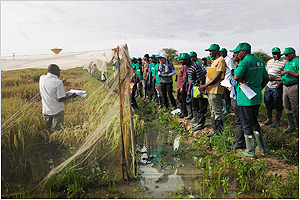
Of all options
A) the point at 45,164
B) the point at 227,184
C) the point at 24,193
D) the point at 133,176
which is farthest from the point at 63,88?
the point at 227,184

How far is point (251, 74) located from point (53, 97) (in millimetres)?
3103

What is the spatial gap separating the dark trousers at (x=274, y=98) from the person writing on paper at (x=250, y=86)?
1.91m

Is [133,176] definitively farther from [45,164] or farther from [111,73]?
→ [111,73]

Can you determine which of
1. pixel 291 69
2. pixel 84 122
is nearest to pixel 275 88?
pixel 291 69

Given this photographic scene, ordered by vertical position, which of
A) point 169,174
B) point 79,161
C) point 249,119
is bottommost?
point 169,174

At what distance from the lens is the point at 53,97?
337cm

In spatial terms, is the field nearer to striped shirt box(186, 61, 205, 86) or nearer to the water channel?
the water channel

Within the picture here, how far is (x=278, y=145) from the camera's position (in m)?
4.60

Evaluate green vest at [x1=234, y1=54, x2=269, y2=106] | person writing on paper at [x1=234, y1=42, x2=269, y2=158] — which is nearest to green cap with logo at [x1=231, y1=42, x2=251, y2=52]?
person writing on paper at [x1=234, y1=42, x2=269, y2=158]

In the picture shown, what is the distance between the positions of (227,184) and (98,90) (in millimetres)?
2287

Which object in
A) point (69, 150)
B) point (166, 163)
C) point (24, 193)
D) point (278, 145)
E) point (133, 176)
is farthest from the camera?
point (278, 145)

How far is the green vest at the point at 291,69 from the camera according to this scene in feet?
15.9

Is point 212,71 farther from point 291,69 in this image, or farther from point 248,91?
point 291,69

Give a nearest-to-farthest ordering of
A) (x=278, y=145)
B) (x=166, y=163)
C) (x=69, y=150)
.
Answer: (x=69, y=150) → (x=166, y=163) → (x=278, y=145)
